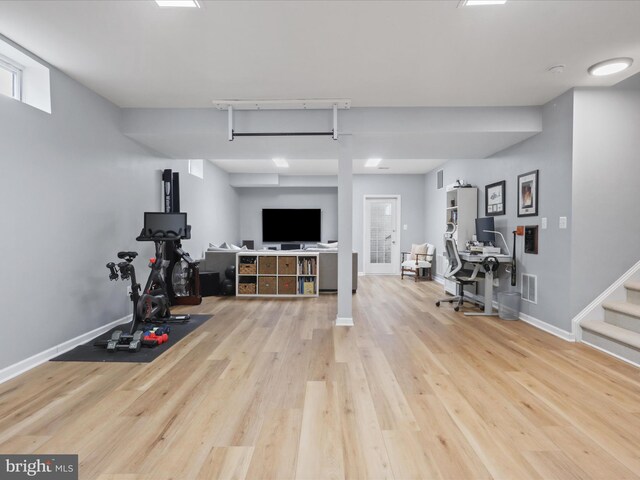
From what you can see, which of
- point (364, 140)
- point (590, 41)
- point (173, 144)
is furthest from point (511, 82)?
point (173, 144)

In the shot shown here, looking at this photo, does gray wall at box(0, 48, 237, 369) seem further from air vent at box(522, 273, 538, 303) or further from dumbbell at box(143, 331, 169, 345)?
air vent at box(522, 273, 538, 303)

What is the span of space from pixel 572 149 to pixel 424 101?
1.57m

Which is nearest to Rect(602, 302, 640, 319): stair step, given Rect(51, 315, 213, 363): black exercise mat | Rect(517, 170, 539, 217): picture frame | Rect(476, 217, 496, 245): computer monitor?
Rect(517, 170, 539, 217): picture frame

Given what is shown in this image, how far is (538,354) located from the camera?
3.09 metres

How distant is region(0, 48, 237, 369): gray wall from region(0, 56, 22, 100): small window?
9.5 inches

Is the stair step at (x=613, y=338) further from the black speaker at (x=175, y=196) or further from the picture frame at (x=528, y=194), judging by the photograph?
the black speaker at (x=175, y=196)

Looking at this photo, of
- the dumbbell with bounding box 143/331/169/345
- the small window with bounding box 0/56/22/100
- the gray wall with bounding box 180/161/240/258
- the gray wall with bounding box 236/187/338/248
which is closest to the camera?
the small window with bounding box 0/56/22/100

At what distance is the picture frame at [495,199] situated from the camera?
4.82 meters

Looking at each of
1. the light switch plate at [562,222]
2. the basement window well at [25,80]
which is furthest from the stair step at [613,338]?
the basement window well at [25,80]

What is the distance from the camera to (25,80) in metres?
2.92

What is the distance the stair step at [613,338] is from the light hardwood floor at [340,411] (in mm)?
149

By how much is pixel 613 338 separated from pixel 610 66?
240cm

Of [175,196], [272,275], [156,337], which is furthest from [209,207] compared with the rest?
[156,337]

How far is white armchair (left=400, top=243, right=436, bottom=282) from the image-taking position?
784 centimetres
